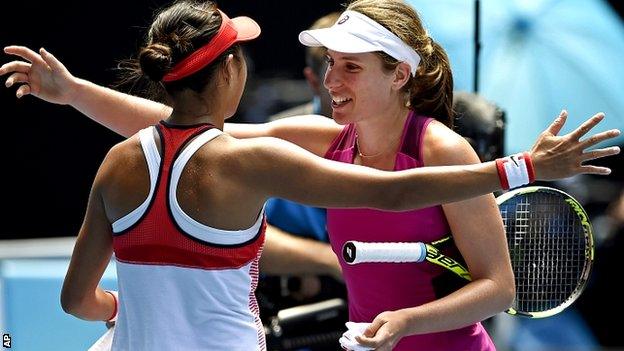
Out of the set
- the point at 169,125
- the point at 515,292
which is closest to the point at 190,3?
the point at 169,125

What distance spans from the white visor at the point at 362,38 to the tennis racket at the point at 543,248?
0.56 meters

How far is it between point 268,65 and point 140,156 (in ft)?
11.8

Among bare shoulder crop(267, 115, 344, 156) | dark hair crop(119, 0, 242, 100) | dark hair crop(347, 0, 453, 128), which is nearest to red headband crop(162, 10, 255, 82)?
dark hair crop(119, 0, 242, 100)

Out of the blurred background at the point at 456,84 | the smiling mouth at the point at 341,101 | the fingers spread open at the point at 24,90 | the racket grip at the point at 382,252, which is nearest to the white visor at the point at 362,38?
the smiling mouth at the point at 341,101

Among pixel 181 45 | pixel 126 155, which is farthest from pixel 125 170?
pixel 181 45

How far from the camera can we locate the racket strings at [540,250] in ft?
12.2

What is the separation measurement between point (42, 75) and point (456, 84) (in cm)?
321

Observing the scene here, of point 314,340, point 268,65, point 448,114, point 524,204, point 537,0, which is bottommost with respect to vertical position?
point 314,340

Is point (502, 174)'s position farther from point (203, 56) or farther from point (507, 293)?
point (203, 56)

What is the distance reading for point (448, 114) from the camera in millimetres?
3605

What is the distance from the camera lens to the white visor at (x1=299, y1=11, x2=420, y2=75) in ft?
11.2

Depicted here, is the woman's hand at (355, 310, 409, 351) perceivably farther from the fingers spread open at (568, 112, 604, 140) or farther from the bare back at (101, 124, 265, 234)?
the fingers spread open at (568, 112, 604, 140)

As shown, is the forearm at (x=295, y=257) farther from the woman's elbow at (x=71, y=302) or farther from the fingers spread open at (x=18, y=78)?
the woman's elbow at (x=71, y=302)

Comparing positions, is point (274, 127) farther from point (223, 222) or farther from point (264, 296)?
point (264, 296)
